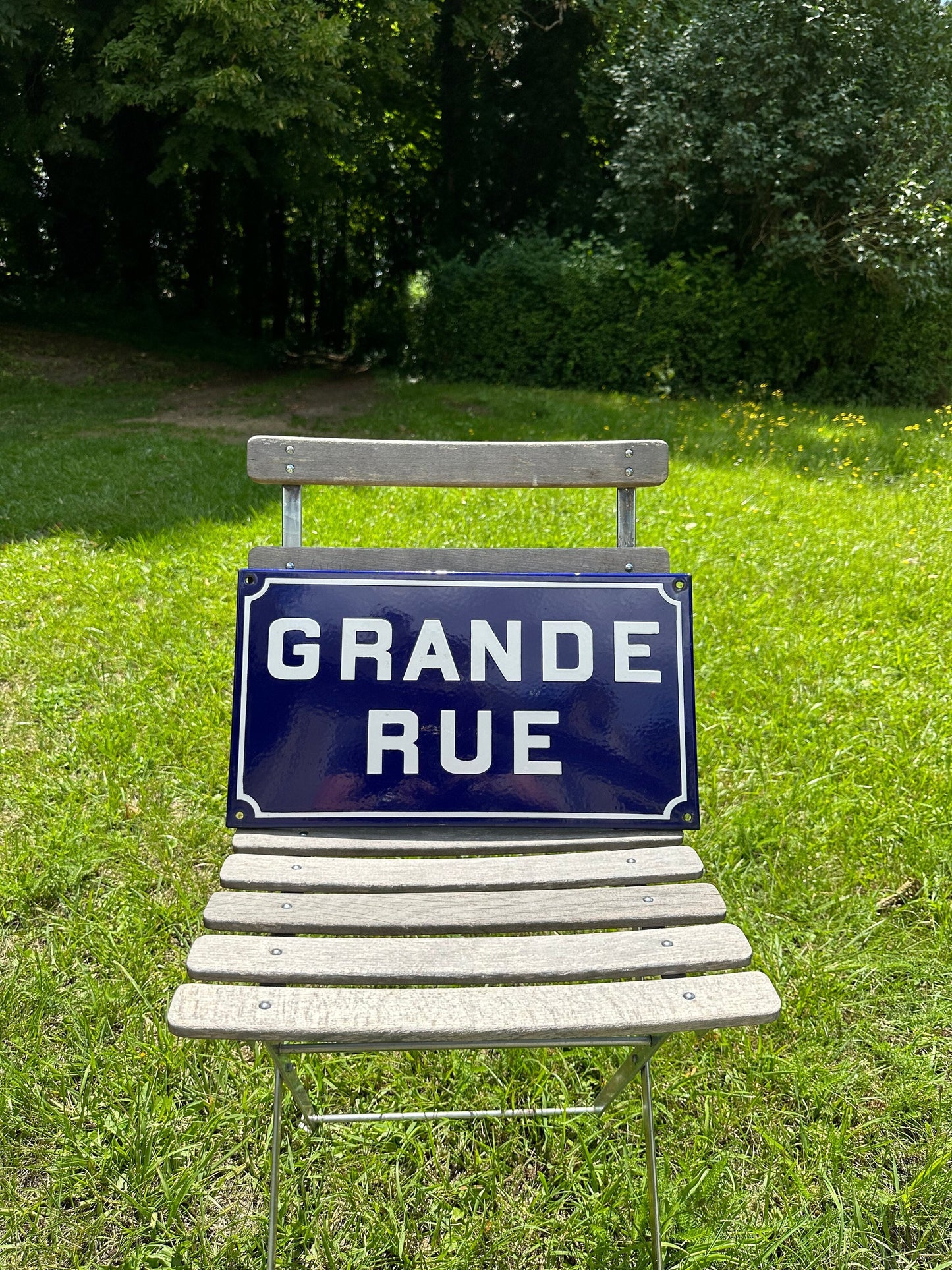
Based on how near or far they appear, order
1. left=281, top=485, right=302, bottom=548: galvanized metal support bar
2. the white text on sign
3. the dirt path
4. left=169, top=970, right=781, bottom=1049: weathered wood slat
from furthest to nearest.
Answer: the dirt path < left=281, top=485, right=302, bottom=548: galvanized metal support bar < the white text on sign < left=169, top=970, right=781, bottom=1049: weathered wood slat

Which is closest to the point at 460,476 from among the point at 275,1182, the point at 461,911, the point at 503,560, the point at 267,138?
the point at 503,560

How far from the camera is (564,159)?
52.1 feet

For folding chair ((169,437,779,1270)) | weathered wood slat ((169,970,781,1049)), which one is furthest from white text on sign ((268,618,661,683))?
weathered wood slat ((169,970,781,1049))

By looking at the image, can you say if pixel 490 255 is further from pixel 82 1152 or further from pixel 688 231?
pixel 82 1152

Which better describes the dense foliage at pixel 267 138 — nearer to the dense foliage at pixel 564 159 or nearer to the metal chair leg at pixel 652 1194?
the dense foliage at pixel 564 159

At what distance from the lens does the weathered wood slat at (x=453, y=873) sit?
60.3 inches

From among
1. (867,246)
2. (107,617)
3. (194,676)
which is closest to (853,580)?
(194,676)

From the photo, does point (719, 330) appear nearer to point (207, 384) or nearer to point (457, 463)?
point (207, 384)

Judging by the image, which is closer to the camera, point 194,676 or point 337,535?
point 194,676

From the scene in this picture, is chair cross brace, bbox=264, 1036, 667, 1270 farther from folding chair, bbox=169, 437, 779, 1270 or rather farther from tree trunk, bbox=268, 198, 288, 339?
tree trunk, bbox=268, 198, 288, 339

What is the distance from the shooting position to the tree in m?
10.5

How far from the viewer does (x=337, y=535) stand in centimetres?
473

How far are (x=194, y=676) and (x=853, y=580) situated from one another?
3.03 m

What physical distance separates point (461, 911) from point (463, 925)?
0.03 meters
